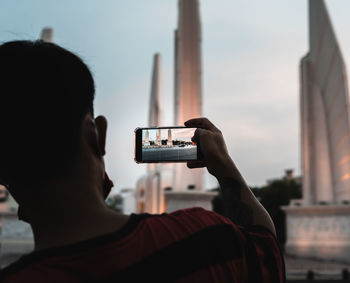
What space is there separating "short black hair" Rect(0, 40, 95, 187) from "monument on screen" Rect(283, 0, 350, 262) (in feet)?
60.7

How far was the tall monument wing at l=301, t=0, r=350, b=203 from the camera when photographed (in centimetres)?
2084

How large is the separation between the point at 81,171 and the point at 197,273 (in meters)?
0.28

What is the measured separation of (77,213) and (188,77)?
1470cm

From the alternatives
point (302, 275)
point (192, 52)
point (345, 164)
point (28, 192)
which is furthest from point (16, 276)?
point (345, 164)

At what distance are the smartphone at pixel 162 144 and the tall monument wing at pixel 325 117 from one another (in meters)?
20.3

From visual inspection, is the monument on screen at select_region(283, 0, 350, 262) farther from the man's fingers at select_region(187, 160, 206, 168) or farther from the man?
the man

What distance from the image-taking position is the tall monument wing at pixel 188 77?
532 inches

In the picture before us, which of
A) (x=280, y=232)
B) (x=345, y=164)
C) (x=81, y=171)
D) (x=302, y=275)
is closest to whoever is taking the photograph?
(x=81, y=171)

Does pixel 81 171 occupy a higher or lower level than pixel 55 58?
lower

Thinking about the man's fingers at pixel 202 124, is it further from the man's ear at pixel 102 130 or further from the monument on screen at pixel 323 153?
the monument on screen at pixel 323 153

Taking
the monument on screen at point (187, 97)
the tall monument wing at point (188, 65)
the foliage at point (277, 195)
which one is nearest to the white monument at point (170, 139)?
the monument on screen at point (187, 97)

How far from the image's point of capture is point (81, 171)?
2.59 feet

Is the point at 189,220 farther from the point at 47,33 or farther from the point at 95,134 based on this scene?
the point at 47,33

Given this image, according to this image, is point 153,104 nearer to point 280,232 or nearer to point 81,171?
→ point 280,232
